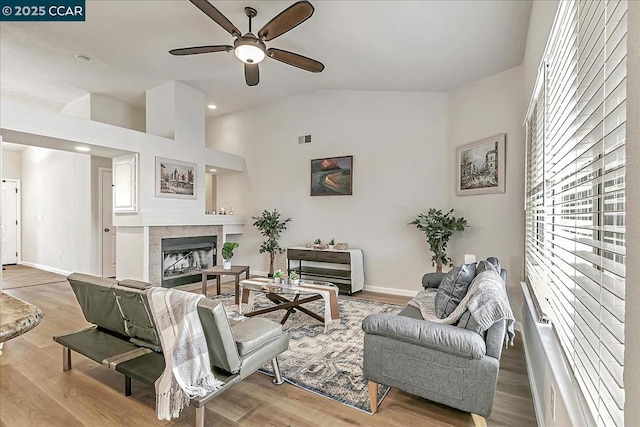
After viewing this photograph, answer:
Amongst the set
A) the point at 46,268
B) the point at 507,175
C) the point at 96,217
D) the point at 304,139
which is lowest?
the point at 46,268

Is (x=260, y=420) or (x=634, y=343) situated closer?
(x=634, y=343)

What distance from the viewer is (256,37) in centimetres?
326

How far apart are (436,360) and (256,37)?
321cm

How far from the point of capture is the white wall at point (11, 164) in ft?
27.1

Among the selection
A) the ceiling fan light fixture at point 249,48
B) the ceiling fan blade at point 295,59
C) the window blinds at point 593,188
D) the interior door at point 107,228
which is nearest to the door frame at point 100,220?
the interior door at point 107,228

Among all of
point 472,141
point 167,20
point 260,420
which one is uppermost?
point 167,20

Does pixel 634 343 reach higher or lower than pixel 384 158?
lower

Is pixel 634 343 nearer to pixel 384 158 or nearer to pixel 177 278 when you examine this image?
pixel 384 158

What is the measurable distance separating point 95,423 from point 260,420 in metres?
0.99

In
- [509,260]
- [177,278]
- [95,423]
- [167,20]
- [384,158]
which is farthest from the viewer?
[177,278]

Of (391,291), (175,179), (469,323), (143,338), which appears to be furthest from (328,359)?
(175,179)

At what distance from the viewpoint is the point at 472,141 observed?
4.52 m

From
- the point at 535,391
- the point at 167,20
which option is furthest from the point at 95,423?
the point at 167,20

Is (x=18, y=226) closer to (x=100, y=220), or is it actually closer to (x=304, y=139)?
(x=100, y=220)
